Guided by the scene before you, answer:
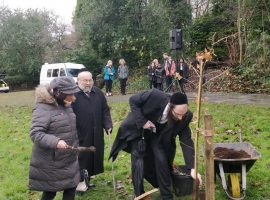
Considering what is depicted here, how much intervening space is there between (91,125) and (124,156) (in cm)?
248

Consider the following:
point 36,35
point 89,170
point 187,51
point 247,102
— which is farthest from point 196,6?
point 89,170

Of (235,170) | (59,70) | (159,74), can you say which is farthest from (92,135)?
(59,70)

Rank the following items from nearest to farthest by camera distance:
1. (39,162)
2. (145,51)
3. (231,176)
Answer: (39,162), (231,176), (145,51)

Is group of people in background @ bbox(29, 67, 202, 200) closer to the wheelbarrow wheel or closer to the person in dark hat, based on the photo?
the person in dark hat

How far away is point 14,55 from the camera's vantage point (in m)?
37.9

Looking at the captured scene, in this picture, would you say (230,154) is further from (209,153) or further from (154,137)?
(209,153)

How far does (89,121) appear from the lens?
6398 millimetres

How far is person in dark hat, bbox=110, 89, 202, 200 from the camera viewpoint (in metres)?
5.36

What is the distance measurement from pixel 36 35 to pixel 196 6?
577 inches

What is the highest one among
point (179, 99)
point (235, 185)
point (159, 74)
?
point (159, 74)

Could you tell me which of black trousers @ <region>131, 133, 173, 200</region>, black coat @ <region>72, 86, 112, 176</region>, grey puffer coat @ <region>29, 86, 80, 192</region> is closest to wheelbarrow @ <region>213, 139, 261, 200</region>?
black trousers @ <region>131, 133, 173, 200</region>

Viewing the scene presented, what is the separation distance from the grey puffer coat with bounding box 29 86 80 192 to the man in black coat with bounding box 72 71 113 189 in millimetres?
1516

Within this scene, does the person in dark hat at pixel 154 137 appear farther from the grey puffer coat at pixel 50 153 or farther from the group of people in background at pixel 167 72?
the group of people in background at pixel 167 72

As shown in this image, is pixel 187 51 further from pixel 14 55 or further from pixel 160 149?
pixel 160 149
